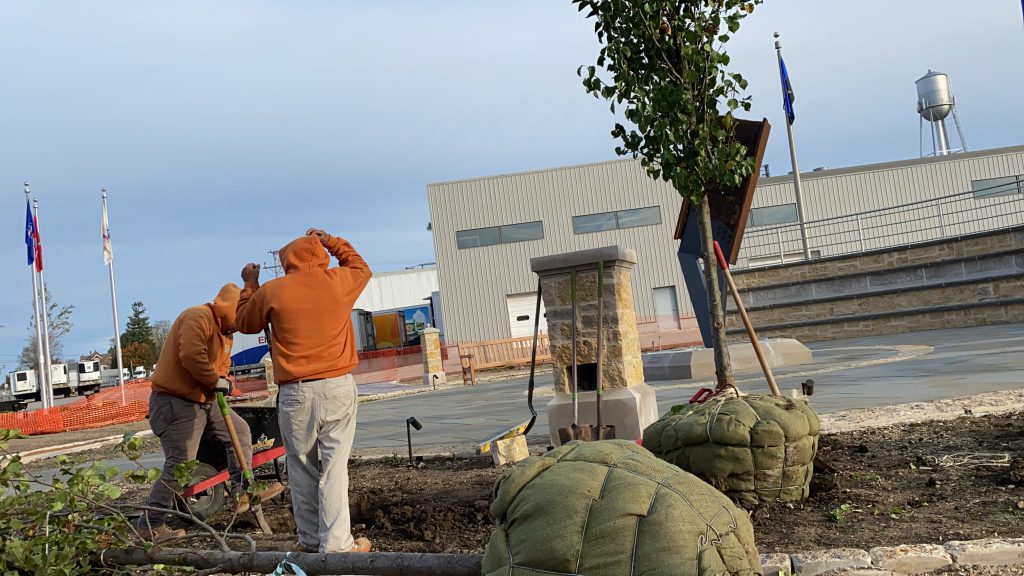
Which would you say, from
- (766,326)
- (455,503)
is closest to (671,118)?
(455,503)

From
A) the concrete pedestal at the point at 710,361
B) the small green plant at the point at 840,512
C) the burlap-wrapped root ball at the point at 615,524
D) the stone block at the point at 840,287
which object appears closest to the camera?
the burlap-wrapped root ball at the point at 615,524

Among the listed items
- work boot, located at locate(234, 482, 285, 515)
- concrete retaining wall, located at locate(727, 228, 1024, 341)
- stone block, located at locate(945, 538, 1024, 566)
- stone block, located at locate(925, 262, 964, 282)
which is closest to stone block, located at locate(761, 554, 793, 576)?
stone block, located at locate(945, 538, 1024, 566)

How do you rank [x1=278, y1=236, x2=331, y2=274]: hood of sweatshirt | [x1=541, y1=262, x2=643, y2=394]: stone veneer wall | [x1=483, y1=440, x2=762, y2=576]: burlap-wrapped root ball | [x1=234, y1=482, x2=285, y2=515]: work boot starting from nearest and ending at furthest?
1. [x1=483, y1=440, x2=762, y2=576]: burlap-wrapped root ball
2. [x1=278, y1=236, x2=331, y2=274]: hood of sweatshirt
3. [x1=234, y1=482, x2=285, y2=515]: work boot
4. [x1=541, y1=262, x2=643, y2=394]: stone veneer wall

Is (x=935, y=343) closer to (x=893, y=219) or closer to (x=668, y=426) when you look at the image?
(x=668, y=426)

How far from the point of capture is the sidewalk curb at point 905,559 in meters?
3.43

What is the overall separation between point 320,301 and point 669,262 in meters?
32.5

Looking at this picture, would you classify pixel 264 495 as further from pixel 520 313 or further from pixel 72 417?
pixel 520 313

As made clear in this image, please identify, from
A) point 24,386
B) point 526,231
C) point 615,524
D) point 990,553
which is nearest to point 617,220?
point 526,231

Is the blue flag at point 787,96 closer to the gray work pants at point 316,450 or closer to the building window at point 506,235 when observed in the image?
the building window at point 506,235

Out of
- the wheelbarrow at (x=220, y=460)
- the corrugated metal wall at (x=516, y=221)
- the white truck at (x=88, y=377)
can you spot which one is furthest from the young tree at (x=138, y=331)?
the wheelbarrow at (x=220, y=460)

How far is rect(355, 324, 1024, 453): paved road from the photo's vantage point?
9039 millimetres

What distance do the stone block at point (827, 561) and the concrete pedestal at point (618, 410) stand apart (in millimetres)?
3178

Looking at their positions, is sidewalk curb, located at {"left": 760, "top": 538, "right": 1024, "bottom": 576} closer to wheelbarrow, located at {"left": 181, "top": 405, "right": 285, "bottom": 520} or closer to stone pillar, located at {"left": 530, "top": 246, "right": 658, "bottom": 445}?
stone pillar, located at {"left": 530, "top": 246, "right": 658, "bottom": 445}

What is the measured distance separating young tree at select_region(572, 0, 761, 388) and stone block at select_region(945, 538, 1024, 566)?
11.8 feet
